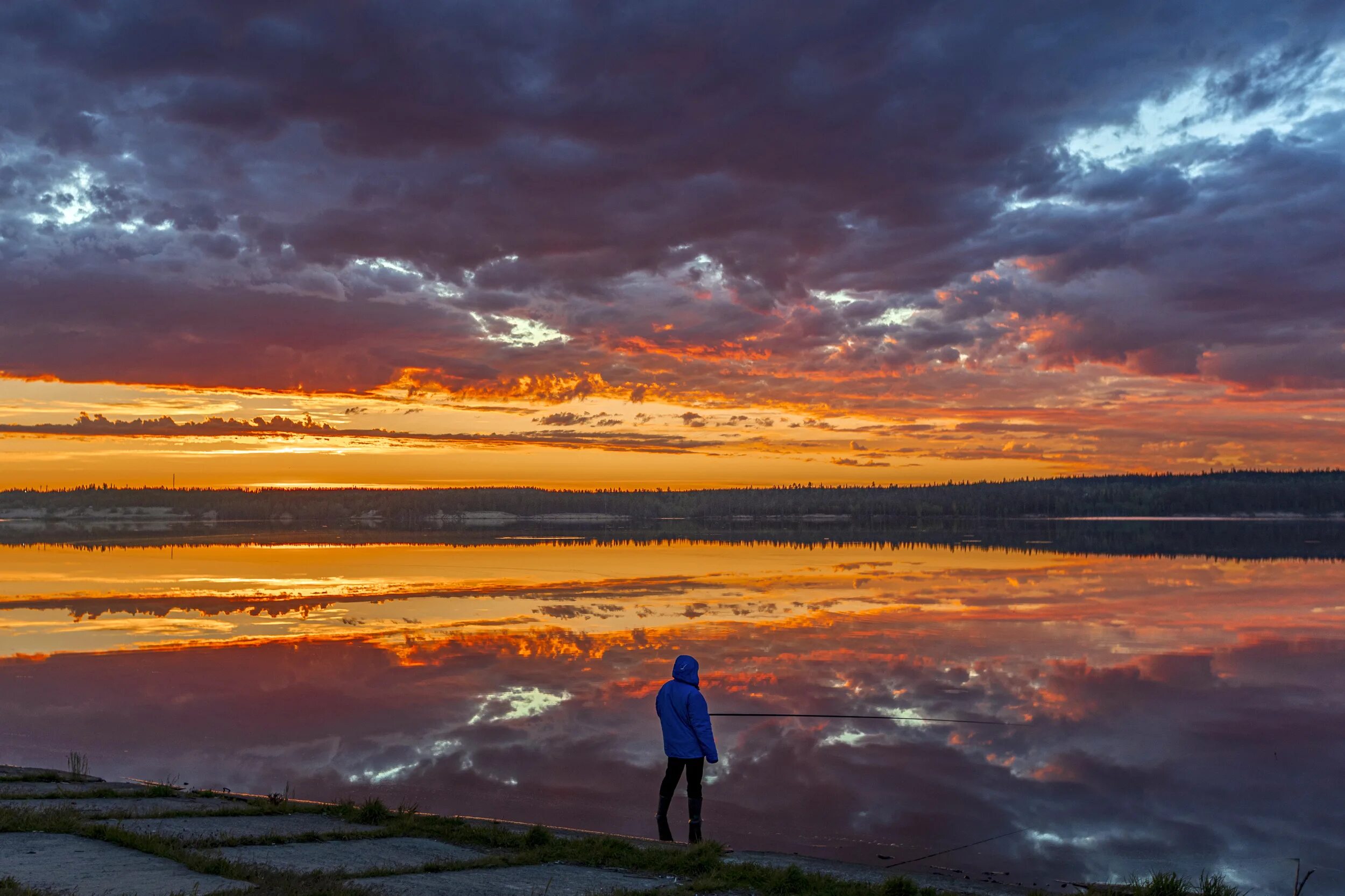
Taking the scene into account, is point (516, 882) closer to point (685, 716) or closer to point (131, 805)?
point (685, 716)

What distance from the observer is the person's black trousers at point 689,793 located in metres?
12.0

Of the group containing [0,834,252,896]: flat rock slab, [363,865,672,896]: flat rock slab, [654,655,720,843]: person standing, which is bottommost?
[363,865,672,896]: flat rock slab

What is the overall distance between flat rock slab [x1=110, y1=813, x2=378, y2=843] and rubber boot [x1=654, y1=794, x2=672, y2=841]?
11.2 feet

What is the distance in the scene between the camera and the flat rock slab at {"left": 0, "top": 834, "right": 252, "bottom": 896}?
836 centimetres

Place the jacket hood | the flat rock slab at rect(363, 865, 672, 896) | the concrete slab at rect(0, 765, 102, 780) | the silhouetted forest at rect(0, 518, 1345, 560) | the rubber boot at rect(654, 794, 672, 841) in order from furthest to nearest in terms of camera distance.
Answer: the silhouetted forest at rect(0, 518, 1345, 560)
the concrete slab at rect(0, 765, 102, 780)
the rubber boot at rect(654, 794, 672, 841)
the jacket hood
the flat rock slab at rect(363, 865, 672, 896)

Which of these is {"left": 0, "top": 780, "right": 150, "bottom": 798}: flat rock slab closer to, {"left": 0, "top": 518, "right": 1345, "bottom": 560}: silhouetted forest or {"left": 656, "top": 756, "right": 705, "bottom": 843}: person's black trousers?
{"left": 656, "top": 756, "right": 705, "bottom": 843}: person's black trousers

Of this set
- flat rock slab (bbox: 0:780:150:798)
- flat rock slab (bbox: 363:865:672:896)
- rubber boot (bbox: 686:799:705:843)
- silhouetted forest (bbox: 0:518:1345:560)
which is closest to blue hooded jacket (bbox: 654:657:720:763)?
rubber boot (bbox: 686:799:705:843)

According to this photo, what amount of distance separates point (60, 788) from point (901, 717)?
43.5 feet

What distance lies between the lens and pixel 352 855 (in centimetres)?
1017

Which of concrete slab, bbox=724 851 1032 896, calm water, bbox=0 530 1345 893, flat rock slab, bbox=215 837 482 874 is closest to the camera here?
flat rock slab, bbox=215 837 482 874

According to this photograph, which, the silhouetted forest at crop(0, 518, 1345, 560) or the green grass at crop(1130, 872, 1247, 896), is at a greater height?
the green grass at crop(1130, 872, 1247, 896)

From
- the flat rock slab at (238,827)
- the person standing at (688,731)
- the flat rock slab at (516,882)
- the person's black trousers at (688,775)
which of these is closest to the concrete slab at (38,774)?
the flat rock slab at (238,827)

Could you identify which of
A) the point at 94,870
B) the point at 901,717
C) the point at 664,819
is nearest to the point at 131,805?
the point at 94,870

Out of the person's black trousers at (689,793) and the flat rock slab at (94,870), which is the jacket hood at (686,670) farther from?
the flat rock slab at (94,870)
